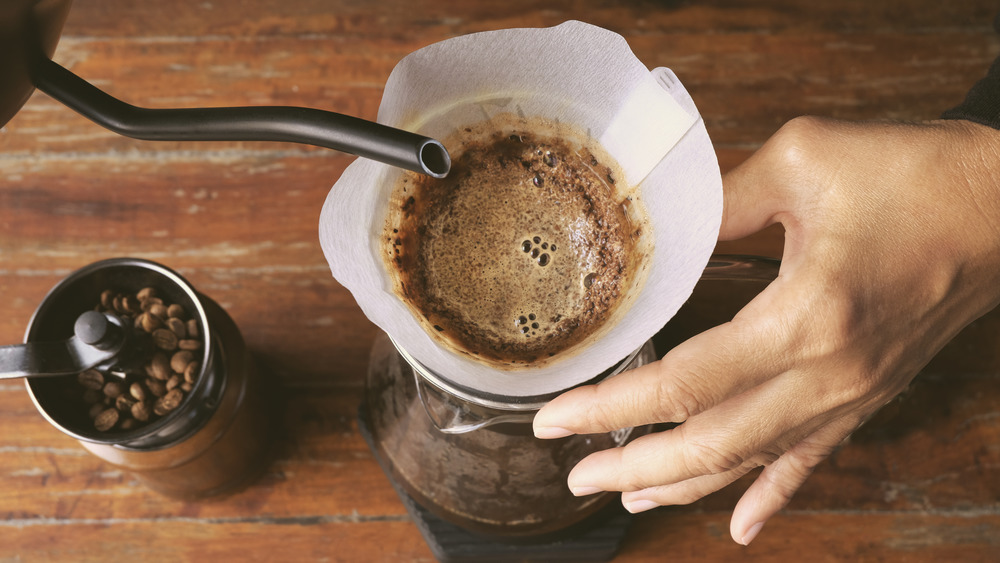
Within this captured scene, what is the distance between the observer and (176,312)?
2.07ft

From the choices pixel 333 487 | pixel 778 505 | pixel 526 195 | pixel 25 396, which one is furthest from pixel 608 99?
pixel 25 396

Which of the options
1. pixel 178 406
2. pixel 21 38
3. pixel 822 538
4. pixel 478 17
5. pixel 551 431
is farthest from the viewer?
pixel 478 17

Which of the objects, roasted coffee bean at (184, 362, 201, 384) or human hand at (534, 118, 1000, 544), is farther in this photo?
roasted coffee bean at (184, 362, 201, 384)

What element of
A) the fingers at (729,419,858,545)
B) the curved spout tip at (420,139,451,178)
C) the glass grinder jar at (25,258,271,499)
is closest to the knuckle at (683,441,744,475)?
the fingers at (729,419,858,545)

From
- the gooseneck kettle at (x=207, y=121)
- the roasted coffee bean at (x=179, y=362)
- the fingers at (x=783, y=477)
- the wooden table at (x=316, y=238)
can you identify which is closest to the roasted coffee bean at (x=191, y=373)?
the roasted coffee bean at (x=179, y=362)

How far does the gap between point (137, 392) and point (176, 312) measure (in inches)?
2.9

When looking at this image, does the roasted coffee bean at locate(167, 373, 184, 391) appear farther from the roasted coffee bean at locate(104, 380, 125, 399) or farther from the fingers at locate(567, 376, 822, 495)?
the fingers at locate(567, 376, 822, 495)

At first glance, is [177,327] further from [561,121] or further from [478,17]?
[478,17]

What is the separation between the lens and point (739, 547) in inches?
28.7

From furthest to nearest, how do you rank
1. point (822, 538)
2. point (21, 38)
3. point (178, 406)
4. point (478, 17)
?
point (478, 17) < point (822, 538) < point (178, 406) < point (21, 38)

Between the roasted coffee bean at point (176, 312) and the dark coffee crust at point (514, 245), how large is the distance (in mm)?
250

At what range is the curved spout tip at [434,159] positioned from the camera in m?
0.41

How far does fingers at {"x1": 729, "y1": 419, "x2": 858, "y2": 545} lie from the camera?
55 cm

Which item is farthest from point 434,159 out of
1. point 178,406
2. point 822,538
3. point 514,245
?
point 822,538
